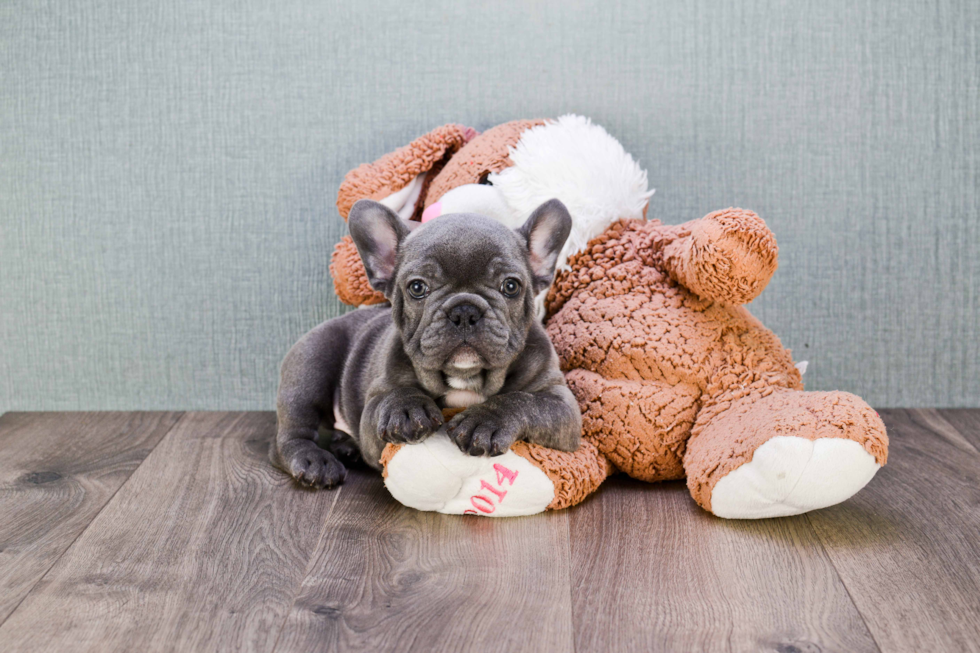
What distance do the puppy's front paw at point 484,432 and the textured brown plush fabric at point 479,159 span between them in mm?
635

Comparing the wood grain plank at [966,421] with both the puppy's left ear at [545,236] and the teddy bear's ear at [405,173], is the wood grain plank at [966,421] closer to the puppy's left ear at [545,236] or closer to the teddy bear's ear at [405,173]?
the puppy's left ear at [545,236]

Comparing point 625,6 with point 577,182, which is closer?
point 577,182

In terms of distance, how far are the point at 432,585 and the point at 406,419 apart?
307 mm

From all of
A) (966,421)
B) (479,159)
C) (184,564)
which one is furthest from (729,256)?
(184,564)

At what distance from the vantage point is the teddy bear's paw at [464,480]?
1.60 meters

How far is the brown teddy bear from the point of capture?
1.56m

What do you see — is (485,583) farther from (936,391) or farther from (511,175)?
(936,391)

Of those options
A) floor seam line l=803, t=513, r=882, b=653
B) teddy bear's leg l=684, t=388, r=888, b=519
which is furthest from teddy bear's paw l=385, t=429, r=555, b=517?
floor seam line l=803, t=513, r=882, b=653

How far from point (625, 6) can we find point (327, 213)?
36.9 inches

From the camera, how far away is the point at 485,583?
141cm

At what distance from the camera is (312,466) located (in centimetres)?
186

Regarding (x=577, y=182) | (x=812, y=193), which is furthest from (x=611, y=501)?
(x=812, y=193)

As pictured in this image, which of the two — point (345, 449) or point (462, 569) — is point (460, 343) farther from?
point (345, 449)

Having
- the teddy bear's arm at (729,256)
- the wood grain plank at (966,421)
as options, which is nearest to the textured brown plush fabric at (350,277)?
the teddy bear's arm at (729,256)
